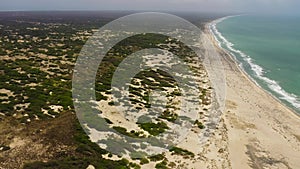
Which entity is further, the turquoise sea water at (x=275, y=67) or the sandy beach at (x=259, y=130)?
the turquoise sea water at (x=275, y=67)

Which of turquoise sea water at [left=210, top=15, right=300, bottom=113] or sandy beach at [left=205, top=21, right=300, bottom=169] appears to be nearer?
sandy beach at [left=205, top=21, right=300, bottom=169]

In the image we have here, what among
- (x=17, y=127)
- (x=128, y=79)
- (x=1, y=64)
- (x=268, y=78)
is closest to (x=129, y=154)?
(x=17, y=127)

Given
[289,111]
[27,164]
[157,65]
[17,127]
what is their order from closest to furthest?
1. [27,164]
2. [17,127]
3. [289,111]
4. [157,65]

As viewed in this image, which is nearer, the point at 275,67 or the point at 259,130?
the point at 259,130

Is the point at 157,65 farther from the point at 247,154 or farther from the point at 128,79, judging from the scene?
the point at 247,154

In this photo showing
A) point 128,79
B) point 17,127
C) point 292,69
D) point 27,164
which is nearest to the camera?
point 27,164

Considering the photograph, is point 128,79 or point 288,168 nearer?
point 288,168

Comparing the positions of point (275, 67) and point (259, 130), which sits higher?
point (275, 67)

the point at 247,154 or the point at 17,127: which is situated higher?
the point at 17,127
